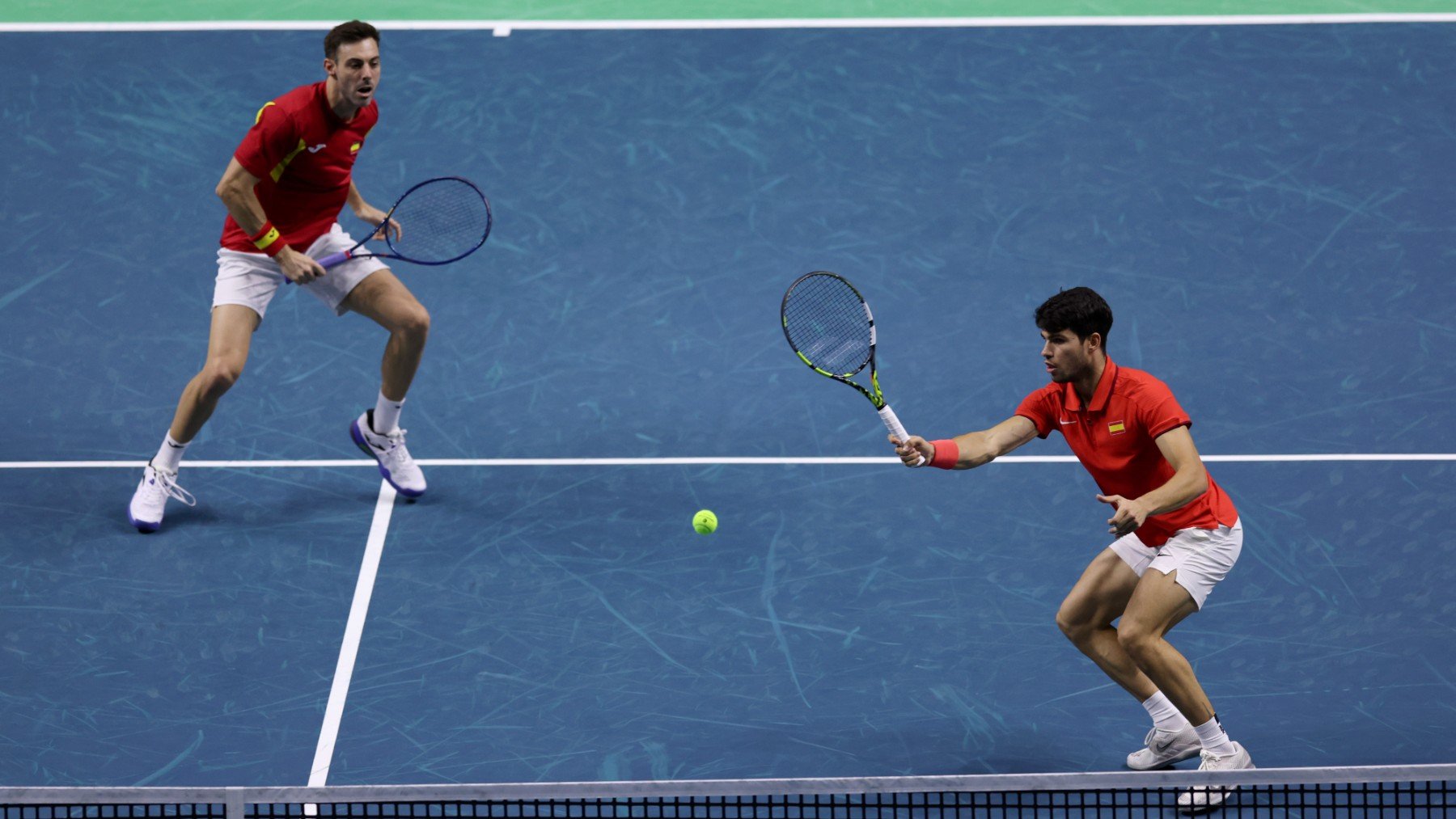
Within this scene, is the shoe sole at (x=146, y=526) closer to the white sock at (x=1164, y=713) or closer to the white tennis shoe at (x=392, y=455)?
the white tennis shoe at (x=392, y=455)

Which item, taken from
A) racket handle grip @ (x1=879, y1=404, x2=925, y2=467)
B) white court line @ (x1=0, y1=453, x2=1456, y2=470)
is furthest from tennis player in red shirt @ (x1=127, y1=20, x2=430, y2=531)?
racket handle grip @ (x1=879, y1=404, x2=925, y2=467)

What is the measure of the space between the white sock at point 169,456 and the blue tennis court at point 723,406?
220 mm

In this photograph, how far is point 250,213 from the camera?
20.2ft

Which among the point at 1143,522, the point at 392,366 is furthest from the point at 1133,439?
the point at 392,366

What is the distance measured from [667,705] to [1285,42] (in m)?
6.14

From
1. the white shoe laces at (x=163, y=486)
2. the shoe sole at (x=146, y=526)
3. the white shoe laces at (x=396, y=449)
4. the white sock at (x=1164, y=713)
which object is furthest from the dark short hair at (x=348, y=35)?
the white sock at (x=1164, y=713)

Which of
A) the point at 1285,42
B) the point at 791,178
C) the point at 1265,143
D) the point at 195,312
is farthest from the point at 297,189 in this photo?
the point at 1285,42

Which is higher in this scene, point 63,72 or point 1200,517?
point 63,72

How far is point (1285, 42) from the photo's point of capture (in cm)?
980

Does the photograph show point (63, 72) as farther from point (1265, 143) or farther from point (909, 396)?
point (1265, 143)

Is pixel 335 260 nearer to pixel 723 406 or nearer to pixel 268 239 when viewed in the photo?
pixel 268 239

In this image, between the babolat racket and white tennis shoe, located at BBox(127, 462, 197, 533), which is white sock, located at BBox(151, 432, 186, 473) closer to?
white tennis shoe, located at BBox(127, 462, 197, 533)

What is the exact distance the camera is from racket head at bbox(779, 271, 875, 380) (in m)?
5.63

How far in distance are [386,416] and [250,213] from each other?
95cm
